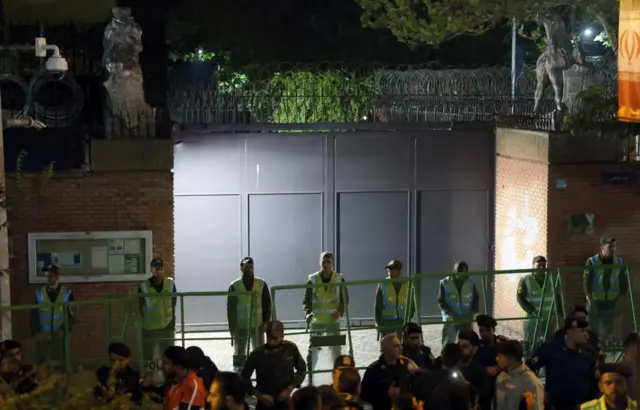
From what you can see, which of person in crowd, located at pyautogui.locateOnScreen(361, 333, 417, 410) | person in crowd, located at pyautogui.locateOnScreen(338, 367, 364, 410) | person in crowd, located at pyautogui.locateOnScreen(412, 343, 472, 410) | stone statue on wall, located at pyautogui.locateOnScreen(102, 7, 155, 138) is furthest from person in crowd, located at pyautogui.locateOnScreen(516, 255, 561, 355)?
stone statue on wall, located at pyautogui.locateOnScreen(102, 7, 155, 138)

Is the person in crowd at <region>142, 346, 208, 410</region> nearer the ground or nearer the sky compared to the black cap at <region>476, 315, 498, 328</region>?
nearer the ground

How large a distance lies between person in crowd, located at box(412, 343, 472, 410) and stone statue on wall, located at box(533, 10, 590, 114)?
9.07 metres

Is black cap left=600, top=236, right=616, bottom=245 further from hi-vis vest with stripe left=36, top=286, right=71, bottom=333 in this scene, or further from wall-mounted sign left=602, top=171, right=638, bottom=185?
hi-vis vest with stripe left=36, top=286, right=71, bottom=333

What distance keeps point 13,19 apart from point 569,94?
348 inches

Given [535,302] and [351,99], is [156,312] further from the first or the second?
[351,99]

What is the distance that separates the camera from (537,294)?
1483cm

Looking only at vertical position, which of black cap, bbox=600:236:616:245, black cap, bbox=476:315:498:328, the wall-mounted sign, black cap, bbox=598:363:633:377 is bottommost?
black cap, bbox=598:363:633:377

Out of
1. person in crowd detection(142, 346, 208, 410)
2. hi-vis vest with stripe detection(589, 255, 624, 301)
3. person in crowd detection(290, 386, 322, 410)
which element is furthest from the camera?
hi-vis vest with stripe detection(589, 255, 624, 301)

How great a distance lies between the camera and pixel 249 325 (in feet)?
43.7

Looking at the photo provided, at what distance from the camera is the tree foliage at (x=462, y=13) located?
18766 mm

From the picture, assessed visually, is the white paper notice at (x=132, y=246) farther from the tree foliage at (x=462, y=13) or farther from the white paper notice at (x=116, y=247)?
the tree foliage at (x=462, y=13)

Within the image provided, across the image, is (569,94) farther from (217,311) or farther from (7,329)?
(7,329)

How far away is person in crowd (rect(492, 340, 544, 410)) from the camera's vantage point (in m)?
10.1

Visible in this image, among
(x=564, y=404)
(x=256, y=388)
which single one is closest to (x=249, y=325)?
(x=256, y=388)
